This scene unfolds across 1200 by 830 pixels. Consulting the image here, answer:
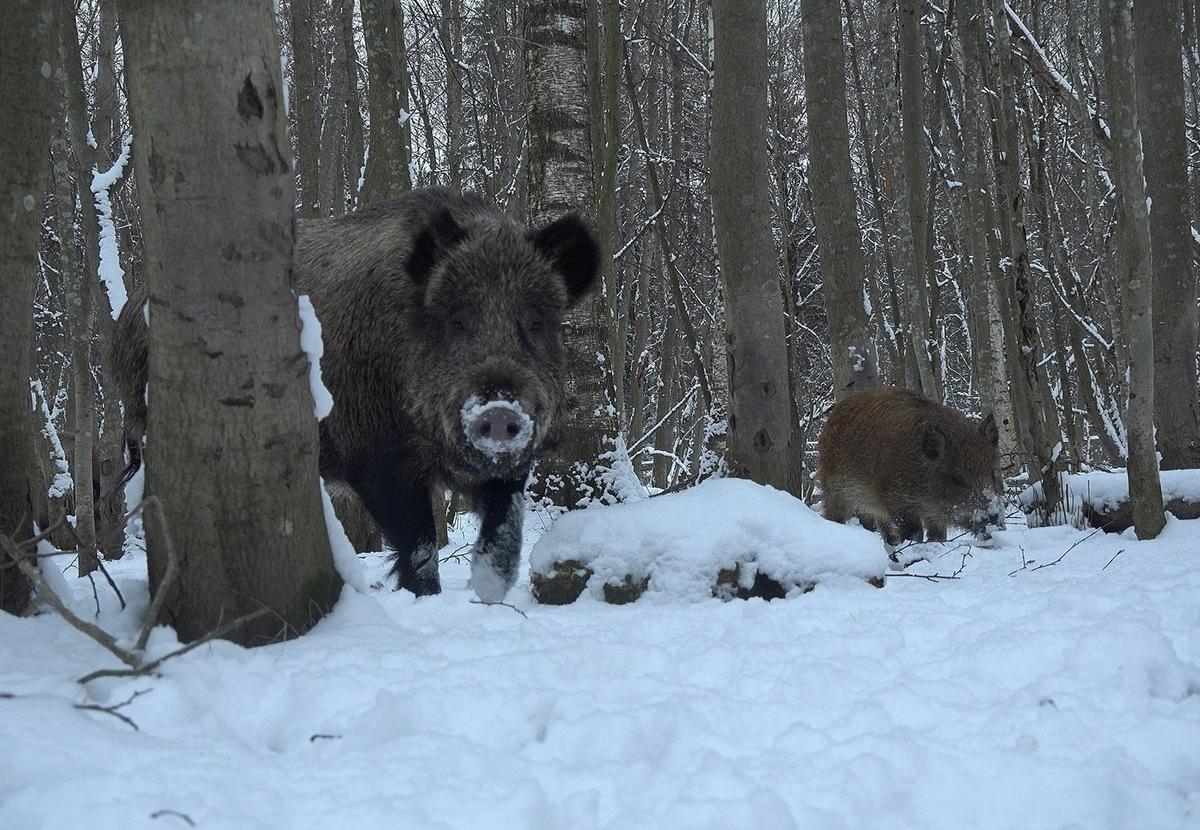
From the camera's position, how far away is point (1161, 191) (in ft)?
25.1

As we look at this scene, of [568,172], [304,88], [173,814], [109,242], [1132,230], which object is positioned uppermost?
[304,88]

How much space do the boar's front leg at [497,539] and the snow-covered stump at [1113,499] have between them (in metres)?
3.90

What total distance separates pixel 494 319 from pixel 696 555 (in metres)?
1.45

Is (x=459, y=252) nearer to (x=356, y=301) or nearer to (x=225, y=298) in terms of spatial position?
(x=356, y=301)

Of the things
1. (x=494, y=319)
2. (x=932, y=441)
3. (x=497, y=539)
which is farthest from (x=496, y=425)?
(x=932, y=441)

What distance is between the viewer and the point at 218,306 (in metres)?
2.80

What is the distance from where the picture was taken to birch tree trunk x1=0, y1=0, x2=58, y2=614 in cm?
305

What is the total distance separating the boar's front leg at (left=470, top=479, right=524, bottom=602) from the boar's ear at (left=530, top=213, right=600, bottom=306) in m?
1.04

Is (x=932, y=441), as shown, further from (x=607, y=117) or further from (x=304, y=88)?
(x=304, y=88)

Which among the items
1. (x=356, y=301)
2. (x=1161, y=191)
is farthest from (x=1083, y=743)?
(x=1161, y=191)

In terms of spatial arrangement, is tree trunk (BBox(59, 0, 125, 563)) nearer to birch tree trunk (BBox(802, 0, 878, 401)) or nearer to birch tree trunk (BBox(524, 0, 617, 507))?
birch tree trunk (BBox(524, 0, 617, 507))

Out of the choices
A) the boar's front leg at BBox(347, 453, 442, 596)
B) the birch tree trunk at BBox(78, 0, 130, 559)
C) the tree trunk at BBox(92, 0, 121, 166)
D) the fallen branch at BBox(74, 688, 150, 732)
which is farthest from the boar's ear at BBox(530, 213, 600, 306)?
the tree trunk at BBox(92, 0, 121, 166)

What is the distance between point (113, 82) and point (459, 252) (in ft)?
26.2

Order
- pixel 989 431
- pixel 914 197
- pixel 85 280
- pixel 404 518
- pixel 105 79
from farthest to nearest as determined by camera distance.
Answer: pixel 914 197 < pixel 105 79 < pixel 85 280 < pixel 989 431 < pixel 404 518
